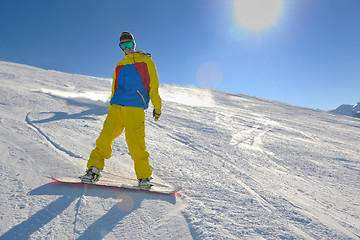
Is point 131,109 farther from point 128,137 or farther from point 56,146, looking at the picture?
point 56,146

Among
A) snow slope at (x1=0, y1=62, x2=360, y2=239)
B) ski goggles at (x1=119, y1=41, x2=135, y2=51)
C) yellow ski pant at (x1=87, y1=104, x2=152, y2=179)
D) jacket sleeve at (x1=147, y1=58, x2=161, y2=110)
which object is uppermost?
ski goggles at (x1=119, y1=41, x2=135, y2=51)

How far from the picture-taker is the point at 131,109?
2.53 meters

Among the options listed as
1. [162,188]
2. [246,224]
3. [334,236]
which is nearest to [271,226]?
[246,224]

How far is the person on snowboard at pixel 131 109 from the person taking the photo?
2.43m

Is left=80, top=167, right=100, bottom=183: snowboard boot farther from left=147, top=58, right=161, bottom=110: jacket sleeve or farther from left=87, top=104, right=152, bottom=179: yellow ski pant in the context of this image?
left=147, top=58, right=161, bottom=110: jacket sleeve

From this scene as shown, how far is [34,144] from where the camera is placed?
309 centimetres

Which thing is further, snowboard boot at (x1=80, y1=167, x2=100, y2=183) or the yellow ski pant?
the yellow ski pant

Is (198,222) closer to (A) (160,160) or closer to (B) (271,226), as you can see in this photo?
(B) (271,226)

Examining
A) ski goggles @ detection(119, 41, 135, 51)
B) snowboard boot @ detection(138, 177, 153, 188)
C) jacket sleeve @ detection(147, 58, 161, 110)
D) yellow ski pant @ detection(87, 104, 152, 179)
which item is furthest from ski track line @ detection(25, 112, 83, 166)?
ski goggles @ detection(119, 41, 135, 51)

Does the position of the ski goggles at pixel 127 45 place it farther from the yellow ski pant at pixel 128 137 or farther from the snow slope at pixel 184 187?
the snow slope at pixel 184 187

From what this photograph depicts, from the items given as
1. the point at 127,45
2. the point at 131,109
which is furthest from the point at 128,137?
the point at 127,45

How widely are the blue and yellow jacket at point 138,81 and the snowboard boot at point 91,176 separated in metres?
0.83

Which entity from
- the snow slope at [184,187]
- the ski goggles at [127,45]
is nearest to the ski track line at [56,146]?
the snow slope at [184,187]

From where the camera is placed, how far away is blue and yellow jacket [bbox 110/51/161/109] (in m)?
2.62
